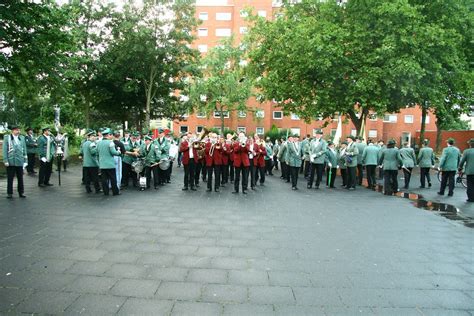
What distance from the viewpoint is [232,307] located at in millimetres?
3824

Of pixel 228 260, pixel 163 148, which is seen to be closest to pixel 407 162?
pixel 163 148

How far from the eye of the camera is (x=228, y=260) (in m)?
5.28

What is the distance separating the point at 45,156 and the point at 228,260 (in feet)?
33.8

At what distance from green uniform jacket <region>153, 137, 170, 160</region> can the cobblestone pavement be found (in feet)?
12.9

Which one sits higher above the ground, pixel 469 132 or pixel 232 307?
pixel 469 132

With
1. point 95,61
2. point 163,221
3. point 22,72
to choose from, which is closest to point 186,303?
point 163,221

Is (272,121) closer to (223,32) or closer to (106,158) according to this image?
(223,32)

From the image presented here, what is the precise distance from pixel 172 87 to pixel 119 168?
21316mm

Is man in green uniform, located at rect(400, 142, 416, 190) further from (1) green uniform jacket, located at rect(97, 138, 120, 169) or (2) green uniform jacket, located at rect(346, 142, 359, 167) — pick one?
(1) green uniform jacket, located at rect(97, 138, 120, 169)

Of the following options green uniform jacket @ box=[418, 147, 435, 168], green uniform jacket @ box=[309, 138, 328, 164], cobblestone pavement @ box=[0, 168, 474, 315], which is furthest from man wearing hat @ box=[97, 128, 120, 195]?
green uniform jacket @ box=[418, 147, 435, 168]

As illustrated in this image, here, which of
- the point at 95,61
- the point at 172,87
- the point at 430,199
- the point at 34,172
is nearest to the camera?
the point at 430,199

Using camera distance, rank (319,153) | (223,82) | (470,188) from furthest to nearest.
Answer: (223,82) < (319,153) < (470,188)

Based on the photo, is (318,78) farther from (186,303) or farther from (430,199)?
(186,303)

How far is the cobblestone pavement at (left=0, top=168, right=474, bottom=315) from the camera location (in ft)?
12.9
